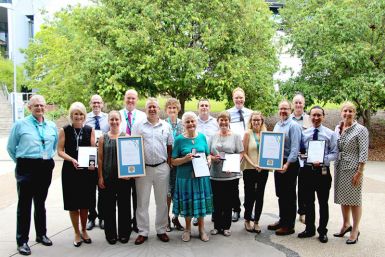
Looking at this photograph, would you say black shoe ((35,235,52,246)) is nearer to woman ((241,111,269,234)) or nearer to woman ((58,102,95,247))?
woman ((58,102,95,247))

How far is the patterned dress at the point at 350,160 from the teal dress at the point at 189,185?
6.47 ft

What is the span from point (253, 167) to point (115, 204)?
2194 mm

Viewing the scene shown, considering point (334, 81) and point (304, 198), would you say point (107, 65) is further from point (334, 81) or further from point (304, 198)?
point (304, 198)

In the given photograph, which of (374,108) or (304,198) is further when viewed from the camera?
(374,108)

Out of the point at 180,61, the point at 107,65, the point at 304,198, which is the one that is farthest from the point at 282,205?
the point at 107,65

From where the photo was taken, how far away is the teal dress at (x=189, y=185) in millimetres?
5902

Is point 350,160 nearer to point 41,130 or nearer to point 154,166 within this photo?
→ point 154,166

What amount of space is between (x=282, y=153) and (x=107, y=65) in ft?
33.5

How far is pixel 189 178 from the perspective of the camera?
5.95 metres

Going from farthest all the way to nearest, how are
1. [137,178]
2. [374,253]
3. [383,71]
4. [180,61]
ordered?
[383,71] < [180,61] < [137,178] < [374,253]

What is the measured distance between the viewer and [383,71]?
51.3ft

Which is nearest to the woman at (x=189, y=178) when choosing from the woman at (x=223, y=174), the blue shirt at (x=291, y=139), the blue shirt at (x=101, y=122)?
the woman at (x=223, y=174)

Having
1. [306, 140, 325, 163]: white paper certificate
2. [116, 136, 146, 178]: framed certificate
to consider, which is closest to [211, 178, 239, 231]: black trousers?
[306, 140, 325, 163]: white paper certificate

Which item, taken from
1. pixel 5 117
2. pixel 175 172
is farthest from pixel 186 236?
pixel 5 117
